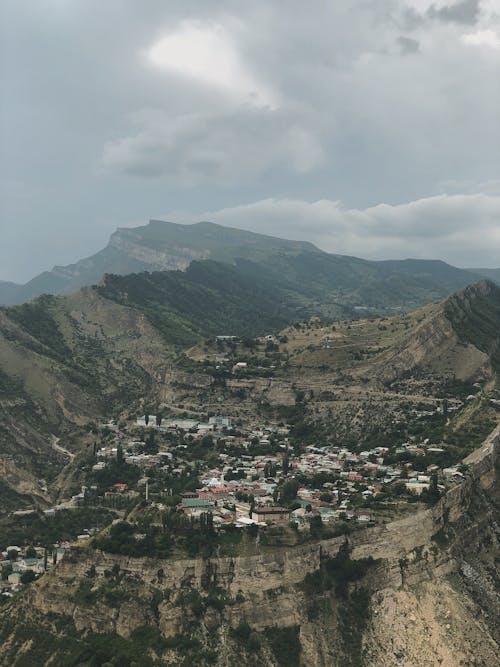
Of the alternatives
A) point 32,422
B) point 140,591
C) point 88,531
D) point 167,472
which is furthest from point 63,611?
point 32,422

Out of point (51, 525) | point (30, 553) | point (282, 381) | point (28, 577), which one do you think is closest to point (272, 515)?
point (28, 577)

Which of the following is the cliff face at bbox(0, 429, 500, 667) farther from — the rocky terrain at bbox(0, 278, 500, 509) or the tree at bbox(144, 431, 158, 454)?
the tree at bbox(144, 431, 158, 454)

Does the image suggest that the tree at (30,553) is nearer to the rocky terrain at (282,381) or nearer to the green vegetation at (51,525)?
the green vegetation at (51,525)

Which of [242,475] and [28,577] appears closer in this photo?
[28,577]

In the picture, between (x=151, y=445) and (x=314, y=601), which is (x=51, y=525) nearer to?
(x=151, y=445)

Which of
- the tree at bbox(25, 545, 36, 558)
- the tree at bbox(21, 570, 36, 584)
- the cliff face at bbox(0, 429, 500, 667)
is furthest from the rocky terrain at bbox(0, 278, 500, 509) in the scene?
the cliff face at bbox(0, 429, 500, 667)

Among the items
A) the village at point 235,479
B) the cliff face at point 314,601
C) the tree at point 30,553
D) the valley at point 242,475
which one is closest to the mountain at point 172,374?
the valley at point 242,475
